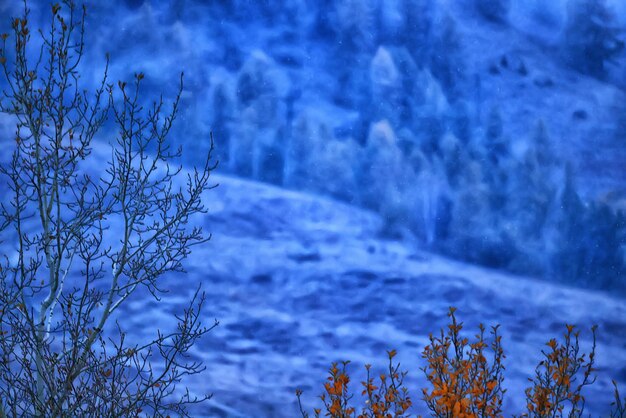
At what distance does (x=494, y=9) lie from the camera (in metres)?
14.3

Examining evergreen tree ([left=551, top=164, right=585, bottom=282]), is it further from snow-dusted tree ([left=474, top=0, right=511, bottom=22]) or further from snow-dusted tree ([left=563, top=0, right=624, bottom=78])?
snow-dusted tree ([left=474, top=0, right=511, bottom=22])

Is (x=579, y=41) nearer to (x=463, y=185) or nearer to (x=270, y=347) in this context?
(x=463, y=185)

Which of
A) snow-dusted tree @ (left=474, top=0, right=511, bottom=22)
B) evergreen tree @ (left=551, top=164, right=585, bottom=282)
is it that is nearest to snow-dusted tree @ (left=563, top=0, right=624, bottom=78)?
snow-dusted tree @ (left=474, top=0, right=511, bottom=22)

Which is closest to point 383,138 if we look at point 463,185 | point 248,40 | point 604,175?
point 463,185

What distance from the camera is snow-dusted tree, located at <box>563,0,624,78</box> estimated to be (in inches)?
566

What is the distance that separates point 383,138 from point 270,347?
370 centimetres

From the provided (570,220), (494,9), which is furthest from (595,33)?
(570,220)

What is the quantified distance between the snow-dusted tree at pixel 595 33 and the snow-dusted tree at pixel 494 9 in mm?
996

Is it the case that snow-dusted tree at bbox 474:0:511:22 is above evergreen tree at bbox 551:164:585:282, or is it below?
above

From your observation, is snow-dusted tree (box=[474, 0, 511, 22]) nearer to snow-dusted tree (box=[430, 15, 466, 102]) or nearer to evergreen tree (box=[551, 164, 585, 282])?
snow-dusted tree (box=[430, 15, 466, 102])

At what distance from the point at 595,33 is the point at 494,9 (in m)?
1.65

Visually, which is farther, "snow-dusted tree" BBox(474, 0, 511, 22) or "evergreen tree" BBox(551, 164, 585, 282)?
"evergreen tree" BBox(551, 164, 585, 282)

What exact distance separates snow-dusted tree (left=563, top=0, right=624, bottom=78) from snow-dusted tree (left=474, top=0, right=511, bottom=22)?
996 mm

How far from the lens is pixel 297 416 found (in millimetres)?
13742
